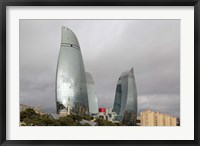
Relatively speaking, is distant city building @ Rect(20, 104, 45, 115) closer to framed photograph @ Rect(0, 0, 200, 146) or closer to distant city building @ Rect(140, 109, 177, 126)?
framed photograph @ Rect(0, 0, 200, 146)

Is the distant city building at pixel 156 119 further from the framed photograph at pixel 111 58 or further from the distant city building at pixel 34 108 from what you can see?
the distant city building at pixel 34 108

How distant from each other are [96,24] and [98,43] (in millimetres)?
368

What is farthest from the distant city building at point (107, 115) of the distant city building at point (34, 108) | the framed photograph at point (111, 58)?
the distant city building at point (34, 108)

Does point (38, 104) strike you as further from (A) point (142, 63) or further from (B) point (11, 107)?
(A) point (142, 63)

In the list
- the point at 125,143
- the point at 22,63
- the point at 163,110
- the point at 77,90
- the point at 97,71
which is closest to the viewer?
the point at 125,143

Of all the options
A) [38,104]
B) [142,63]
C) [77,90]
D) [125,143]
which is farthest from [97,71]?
[77,90]

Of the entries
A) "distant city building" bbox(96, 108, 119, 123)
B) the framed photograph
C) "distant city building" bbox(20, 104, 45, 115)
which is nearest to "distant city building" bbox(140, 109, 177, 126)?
the framed photograph

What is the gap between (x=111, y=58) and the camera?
12.6 ft

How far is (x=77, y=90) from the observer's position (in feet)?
18.2

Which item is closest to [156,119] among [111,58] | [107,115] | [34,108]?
[107,115]

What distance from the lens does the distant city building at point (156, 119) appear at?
10.4ft

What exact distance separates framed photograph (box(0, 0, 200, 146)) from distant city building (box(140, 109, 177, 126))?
13 mm

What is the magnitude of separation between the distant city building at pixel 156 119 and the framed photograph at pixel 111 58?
0.01 m

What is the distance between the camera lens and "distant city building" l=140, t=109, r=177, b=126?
125 inches
